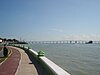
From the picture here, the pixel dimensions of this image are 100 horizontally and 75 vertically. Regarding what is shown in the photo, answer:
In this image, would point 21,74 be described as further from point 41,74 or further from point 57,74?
point 57,74

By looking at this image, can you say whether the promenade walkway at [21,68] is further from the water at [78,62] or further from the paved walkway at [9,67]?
the water at [78,62]

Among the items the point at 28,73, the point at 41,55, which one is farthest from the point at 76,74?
the point at 28,73

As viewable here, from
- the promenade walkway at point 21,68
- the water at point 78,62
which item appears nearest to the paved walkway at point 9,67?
the promenade walkway at point 21,68

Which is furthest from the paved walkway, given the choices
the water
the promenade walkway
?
the water

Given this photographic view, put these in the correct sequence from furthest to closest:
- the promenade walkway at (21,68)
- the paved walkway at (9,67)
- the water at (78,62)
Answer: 1. the water at (78,62)
2. the paved walkway at (9,67)
3. the promenade walkway at (21,68)

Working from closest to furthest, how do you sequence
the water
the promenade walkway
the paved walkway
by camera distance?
the promenade walkway < the paved walkway < the water

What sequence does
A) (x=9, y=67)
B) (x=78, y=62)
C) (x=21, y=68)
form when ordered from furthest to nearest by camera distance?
1. (x=78, y=62)
2. (x=9, y=67)
3. (x=21, y=68)

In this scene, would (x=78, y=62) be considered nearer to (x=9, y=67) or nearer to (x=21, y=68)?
(x=9, y=67)

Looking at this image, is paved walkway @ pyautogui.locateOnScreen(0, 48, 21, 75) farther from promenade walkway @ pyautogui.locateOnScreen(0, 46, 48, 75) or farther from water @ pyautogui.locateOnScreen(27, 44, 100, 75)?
water @ pyautogui.locateOnScreen(27, 44, 100, 75)

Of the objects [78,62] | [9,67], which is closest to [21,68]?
[9,67]

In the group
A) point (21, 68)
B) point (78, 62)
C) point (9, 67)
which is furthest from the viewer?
point (78, 62)

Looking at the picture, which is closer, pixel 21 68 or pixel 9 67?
pixel 21 68

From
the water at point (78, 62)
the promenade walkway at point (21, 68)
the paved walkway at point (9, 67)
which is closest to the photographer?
the promenade walkway at point (21, 68)

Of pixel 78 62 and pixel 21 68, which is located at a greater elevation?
pixel 21 68
